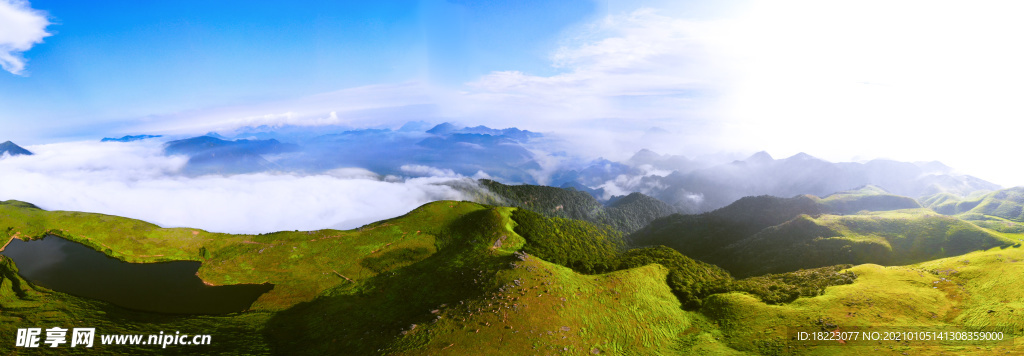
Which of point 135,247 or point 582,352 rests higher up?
point 135,247

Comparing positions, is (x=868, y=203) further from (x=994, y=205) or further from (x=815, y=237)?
(x=815, y=237)

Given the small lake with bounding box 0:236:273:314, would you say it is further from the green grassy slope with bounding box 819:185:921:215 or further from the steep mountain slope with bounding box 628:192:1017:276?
the green grassy slope with bounding box 819:185:921:215

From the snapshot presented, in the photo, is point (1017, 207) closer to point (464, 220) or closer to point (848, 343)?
point (848, 343)

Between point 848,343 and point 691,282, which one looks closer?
point 848,343


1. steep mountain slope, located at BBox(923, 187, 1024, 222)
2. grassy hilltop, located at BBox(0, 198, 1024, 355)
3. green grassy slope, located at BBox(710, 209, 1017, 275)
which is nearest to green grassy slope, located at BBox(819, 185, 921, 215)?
steep mountain slope, located at BBox(923, 187, 1024, 222)

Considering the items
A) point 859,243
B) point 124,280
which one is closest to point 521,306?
point 124,280

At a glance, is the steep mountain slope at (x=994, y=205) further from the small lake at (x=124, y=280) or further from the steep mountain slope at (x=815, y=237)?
the small lake at (x=124, y=280)

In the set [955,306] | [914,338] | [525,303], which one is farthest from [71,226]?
[955,306]
